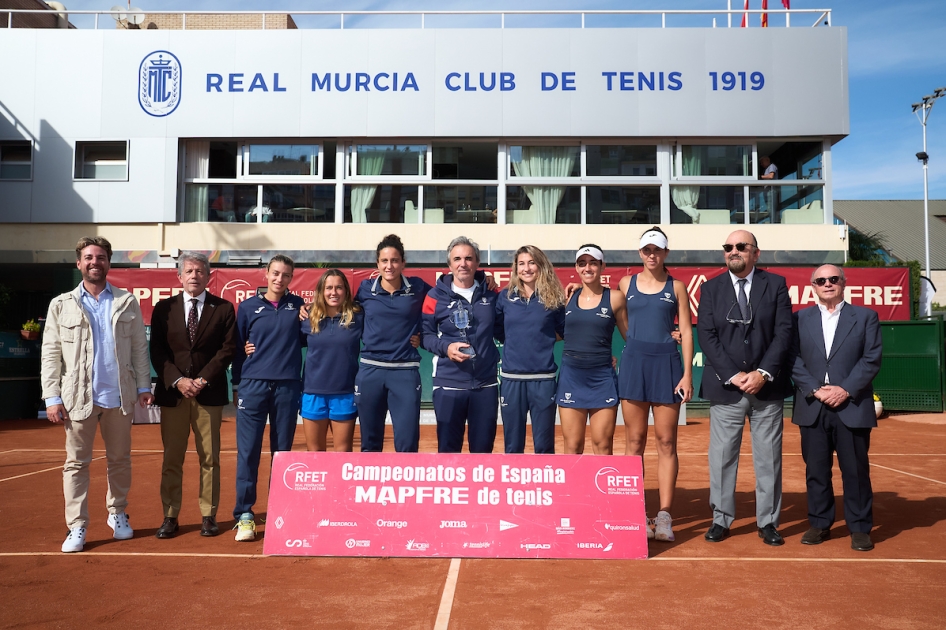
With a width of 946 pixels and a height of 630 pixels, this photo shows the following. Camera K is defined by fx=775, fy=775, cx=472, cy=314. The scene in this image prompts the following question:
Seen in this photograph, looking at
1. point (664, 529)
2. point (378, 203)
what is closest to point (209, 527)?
point (664, 529)

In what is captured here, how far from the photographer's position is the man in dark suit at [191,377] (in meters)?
5.73

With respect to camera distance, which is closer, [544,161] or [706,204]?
[706,204]

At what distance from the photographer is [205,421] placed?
580 centimetres

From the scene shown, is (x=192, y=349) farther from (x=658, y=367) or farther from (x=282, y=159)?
(x=282, y=159)

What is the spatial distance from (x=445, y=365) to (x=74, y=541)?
2.81 metres

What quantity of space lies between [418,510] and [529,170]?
1407 centimetres

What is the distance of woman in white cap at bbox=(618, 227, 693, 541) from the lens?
5.55 meters

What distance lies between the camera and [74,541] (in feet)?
17.4

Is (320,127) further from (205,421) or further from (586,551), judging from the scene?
(586,551)

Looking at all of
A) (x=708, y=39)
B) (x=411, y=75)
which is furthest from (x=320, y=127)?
(x=708, y=39)

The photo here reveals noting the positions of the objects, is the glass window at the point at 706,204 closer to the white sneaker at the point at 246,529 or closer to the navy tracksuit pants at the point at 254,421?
the navy tracksuit pants at the point at 254,421

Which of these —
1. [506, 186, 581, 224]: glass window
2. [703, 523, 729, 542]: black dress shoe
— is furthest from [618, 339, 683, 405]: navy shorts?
[506, 186, 581, 224]: glass window

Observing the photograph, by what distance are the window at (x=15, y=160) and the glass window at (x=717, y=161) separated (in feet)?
50.9

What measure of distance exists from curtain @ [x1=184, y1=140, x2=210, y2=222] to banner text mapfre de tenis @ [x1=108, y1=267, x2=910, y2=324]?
2.80m
